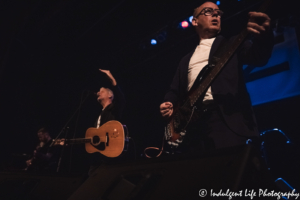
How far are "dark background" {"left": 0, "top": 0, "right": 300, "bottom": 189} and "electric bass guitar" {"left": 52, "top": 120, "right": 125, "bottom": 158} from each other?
1.76 ft

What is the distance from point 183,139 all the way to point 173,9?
359 cm

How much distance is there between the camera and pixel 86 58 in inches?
227

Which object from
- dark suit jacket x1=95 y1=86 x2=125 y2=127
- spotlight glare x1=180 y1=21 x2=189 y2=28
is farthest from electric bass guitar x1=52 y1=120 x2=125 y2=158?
spotlight glare x1=180 y1=21 x2=189 y2=28

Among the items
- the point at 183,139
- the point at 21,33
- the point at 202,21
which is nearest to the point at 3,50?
the point at 21,33

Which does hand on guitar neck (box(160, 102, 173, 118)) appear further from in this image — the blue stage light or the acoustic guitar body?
the blue stage light

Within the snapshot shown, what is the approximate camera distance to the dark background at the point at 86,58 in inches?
183

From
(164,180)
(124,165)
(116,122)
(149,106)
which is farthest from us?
(149,106)

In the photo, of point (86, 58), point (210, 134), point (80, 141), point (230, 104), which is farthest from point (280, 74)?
point (86, 58)

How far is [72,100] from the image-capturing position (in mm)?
6309

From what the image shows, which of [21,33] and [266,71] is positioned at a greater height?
[21,33]

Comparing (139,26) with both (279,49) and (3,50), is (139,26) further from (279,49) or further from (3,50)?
(3,50)

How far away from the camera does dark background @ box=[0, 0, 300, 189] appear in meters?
4.64

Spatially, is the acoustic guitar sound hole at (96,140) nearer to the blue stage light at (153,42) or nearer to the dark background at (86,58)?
the dark background at (86,58)

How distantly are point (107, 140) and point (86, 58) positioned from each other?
2.82m
